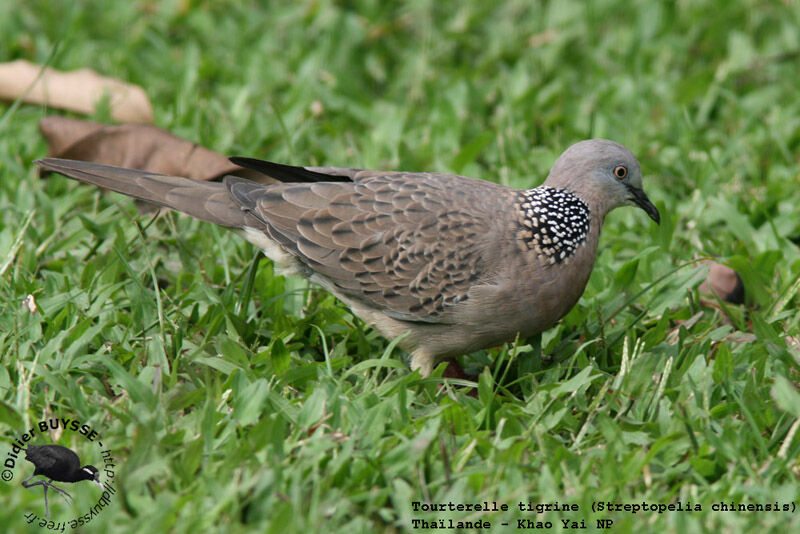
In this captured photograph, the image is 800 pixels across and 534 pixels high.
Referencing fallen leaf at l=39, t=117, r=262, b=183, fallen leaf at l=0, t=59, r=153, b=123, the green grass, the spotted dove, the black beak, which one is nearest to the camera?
the green grass

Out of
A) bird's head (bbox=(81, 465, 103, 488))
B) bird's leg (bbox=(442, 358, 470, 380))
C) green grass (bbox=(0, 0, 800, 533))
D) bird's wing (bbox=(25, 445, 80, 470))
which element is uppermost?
green grass (bbox=(0, 0, 800, 533))

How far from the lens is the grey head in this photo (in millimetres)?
4285

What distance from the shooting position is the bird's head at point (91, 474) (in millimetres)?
3211

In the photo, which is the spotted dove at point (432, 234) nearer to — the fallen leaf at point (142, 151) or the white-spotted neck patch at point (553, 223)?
Answer: the white-spotted neck patch at point (553, 223)

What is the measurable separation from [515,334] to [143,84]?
368cm

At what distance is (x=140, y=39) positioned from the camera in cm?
704

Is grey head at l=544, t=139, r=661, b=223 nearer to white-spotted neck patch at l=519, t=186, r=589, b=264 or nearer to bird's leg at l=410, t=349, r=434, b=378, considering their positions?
white-spotted neck patch at l=519, t=186, r=589, b=264

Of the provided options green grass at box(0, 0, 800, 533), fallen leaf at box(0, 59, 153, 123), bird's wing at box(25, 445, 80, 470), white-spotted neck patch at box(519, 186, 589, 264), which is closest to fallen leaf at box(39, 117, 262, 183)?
green grass at box(0, 0, 800, 533)

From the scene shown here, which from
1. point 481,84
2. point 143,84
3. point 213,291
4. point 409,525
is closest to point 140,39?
point 143,84

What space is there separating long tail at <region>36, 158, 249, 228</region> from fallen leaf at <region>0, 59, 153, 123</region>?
5.92 ft

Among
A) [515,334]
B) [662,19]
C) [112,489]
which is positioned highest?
[662,19]

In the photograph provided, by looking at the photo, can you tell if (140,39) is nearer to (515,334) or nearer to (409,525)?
(515,334)

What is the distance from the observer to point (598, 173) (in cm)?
429

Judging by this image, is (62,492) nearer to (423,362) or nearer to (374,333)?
(423,362)
